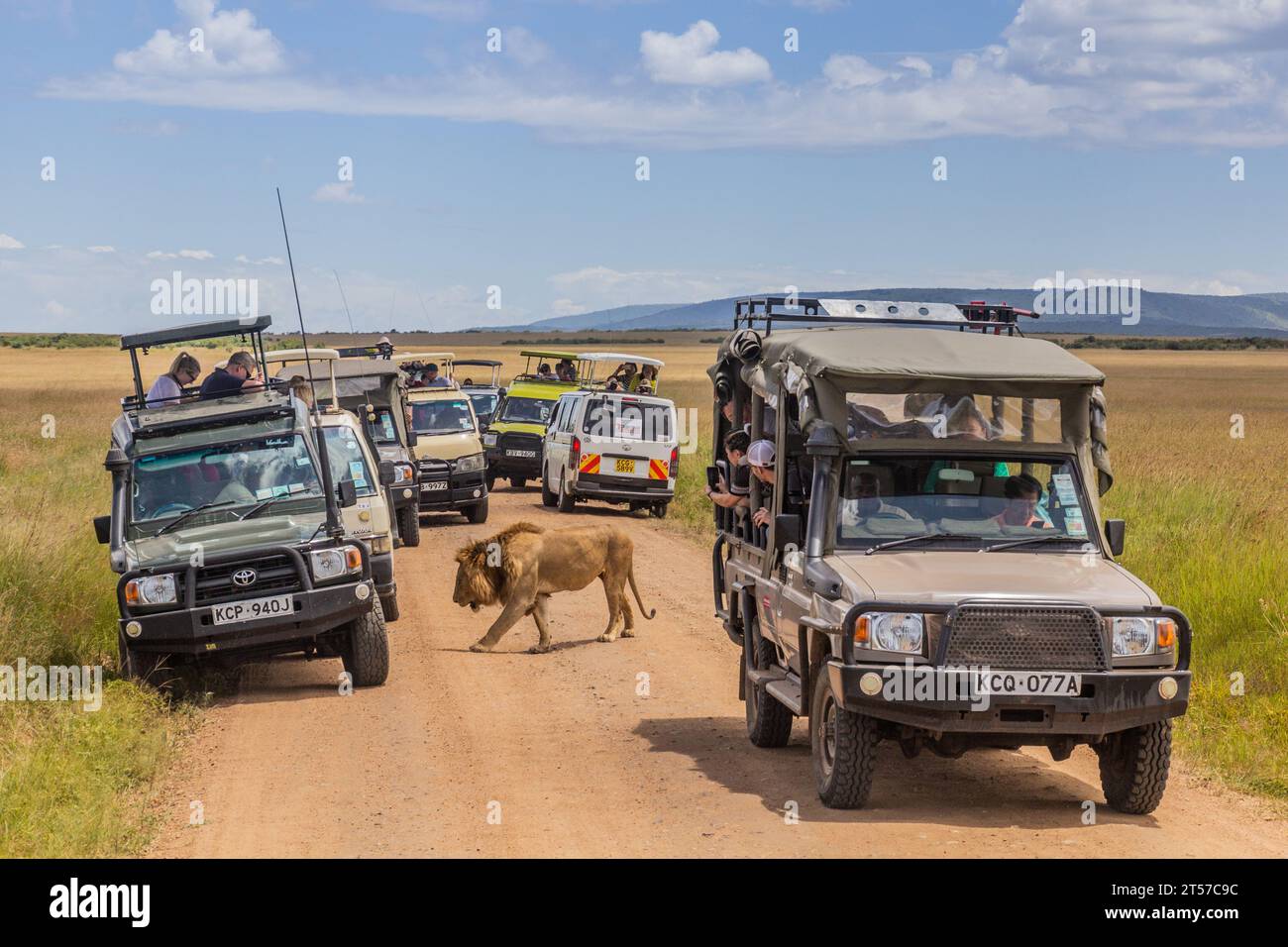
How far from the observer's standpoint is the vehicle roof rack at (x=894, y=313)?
10.5 metres

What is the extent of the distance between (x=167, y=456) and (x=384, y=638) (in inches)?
92.2

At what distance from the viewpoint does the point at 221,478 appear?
12.9m

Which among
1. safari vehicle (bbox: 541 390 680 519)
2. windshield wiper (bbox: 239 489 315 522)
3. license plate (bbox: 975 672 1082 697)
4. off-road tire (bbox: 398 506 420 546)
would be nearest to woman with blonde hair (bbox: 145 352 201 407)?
windshield wiper (bbox: 239 489 315 522)

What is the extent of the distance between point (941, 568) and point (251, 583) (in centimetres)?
575

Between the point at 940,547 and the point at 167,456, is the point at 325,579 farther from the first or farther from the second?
the point at 940,547

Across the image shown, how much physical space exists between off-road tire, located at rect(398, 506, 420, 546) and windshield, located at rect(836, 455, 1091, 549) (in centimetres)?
1336

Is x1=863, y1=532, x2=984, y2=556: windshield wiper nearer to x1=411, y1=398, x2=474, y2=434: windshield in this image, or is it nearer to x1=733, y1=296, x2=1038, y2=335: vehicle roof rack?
x1=733, y1=296, x2=1038, y2=335: vehicle roof rack

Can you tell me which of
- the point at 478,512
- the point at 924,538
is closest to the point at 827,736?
the point at 924,538

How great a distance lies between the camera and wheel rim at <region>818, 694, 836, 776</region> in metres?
8.29

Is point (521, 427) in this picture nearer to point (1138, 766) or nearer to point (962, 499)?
point (962, 499)

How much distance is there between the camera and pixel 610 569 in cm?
1455

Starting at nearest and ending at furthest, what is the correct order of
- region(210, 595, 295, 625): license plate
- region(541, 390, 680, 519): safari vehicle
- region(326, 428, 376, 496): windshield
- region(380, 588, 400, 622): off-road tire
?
region(210, 595, 295, 625): license plate < region(380, 588, 400, 622): off-road tire < region(326, 428, 376, 496): windshield < region(541, 390, 680, 519): safari vehicle

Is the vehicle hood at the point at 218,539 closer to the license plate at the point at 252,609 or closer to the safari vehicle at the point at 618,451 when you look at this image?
the license plate at the point at 252,609
